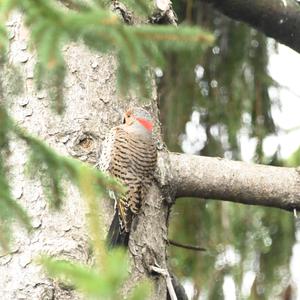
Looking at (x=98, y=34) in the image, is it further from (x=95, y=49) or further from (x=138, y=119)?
(x=138, y=119)

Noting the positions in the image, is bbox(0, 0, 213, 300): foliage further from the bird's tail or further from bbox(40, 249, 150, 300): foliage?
the bird's tail

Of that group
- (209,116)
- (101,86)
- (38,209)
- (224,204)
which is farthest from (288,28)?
(38,209)

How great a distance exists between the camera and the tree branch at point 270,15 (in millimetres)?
3441

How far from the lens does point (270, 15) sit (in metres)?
3.47

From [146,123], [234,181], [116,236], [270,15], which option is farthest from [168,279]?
[270,15]

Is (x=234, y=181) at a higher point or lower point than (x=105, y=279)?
lower

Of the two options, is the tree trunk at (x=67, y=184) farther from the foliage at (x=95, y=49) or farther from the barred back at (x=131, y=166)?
the foliage at (x=95, y=49)

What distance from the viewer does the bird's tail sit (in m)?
2.56

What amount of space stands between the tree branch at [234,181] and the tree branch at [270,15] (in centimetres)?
78

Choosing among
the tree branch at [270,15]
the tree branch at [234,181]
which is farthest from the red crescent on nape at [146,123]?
the tree branch at [270,15]

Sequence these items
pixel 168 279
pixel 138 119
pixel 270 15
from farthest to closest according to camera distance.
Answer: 1. pixel 270 15
2. pixel 138 119
3. pixel 168 279

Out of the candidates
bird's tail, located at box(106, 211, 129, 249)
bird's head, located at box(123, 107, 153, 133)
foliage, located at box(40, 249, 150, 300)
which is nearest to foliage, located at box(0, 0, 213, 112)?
foliage, located at box(40, 249, 150, 300)

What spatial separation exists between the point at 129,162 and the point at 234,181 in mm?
349

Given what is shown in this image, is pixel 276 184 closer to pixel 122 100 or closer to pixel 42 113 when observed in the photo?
pixel 122 100
